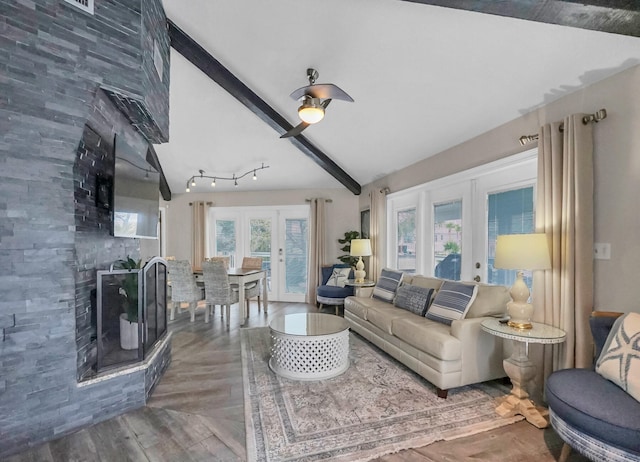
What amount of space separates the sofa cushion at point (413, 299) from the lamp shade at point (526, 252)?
120 centimetres

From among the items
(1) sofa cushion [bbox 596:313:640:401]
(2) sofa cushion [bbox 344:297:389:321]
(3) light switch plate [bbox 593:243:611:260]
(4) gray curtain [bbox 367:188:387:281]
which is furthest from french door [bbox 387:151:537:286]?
(1) sofa cushion [bbox 596:313:640:401]

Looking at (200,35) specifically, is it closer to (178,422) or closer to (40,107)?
(40,107)

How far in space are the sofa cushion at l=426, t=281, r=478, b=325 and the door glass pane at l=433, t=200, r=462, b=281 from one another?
2.71 ft

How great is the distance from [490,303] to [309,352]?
1.74 meters

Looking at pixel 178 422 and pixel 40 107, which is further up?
pixel 40 107

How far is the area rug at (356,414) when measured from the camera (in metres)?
2.01

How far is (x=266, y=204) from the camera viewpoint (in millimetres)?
6949

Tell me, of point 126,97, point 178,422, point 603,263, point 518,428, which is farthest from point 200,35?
point 518,428

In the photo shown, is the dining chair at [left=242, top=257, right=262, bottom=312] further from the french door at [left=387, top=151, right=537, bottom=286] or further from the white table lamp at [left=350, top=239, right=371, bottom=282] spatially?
the french door at [left=387, top=151, right=537, bottom=286]

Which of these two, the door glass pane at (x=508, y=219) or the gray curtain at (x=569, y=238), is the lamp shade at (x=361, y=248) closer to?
the door glass pane at (x=508, y=219)

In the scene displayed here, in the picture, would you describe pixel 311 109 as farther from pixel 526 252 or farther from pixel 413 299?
pixel 413 299

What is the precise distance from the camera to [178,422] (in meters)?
2.29

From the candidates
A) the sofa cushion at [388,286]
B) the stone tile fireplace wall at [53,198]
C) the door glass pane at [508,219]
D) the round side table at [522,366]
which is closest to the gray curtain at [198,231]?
the sofa cushion at [388,286]

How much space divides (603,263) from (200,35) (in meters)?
4.18
